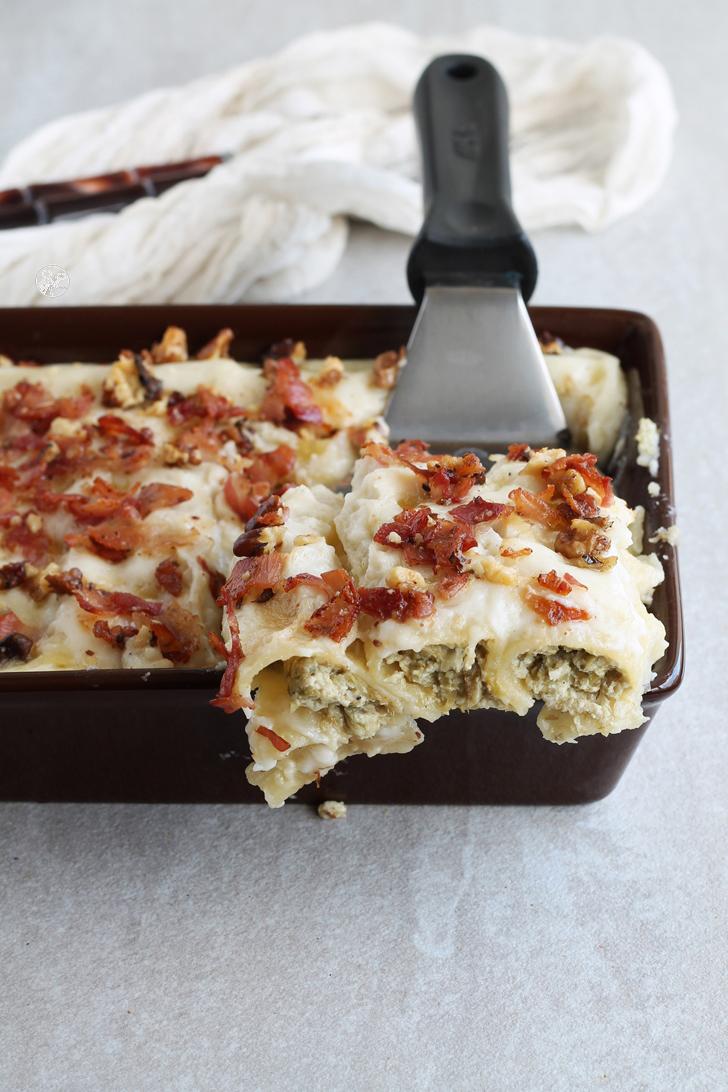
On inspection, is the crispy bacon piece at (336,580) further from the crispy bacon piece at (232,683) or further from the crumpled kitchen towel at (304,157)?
the crumpled kitchen towel at (304,157)

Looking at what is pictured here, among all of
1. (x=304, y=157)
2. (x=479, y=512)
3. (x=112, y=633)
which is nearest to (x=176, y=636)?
(x=112, y=633)

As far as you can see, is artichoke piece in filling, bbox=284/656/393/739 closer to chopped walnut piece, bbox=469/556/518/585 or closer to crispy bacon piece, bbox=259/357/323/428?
chopped walnut piece, bbox=469/556/518/585

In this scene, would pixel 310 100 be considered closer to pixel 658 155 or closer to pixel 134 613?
pixel 658 155

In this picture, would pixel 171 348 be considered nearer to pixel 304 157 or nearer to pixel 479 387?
pixel 479 387

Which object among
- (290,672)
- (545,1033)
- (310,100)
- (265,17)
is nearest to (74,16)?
(265,17)

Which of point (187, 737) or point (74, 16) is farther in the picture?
point (74, 16)
